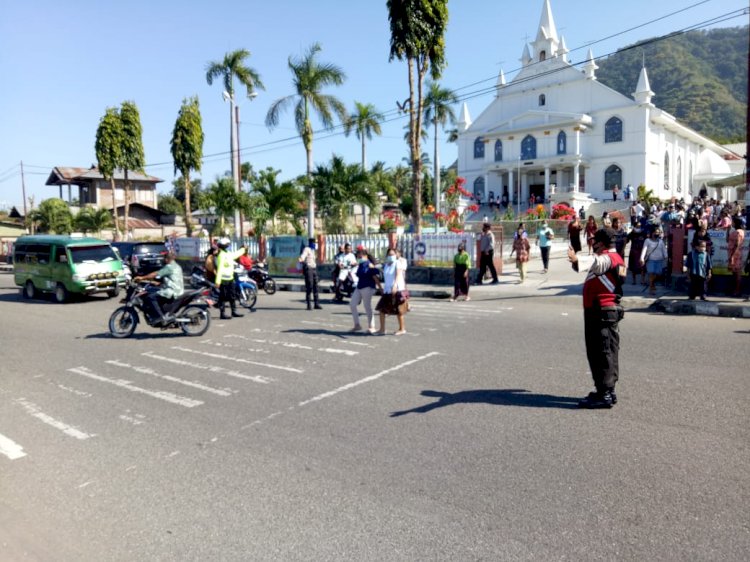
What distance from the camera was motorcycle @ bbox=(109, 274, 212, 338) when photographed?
10805mm

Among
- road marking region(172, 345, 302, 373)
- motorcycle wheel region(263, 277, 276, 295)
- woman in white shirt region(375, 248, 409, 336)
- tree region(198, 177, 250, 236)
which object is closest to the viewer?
road marking region(172, 345, 302, 373)

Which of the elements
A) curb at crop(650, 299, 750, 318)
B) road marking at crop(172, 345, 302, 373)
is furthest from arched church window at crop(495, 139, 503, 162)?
road marking at crop(172, 345, 302, 373)

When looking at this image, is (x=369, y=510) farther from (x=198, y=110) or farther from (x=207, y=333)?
(x=198, y=110)

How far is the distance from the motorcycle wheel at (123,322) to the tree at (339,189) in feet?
49.6

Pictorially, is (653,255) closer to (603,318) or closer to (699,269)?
(699,269)

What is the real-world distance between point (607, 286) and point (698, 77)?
144 metres

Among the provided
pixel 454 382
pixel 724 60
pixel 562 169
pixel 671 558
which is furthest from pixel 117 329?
pixel 724 60

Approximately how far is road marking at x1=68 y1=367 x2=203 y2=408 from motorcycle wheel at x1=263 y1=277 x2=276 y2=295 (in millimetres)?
9889

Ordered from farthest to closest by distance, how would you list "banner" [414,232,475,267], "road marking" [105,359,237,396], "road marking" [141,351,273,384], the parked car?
the parked car < "banner" [414,232,475,267] < "road marking" [141,351,273,384] < "road marking" [105,359,237,396]

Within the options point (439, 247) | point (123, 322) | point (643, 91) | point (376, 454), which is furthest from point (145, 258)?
point (643, 91)

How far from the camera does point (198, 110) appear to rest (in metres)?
36.6

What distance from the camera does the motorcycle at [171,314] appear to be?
1080 centimetres

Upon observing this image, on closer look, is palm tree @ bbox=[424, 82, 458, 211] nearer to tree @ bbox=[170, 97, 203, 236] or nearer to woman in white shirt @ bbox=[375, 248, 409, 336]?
tree @ bbox=[170, 97, 203, 236]

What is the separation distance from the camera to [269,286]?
18297mm
